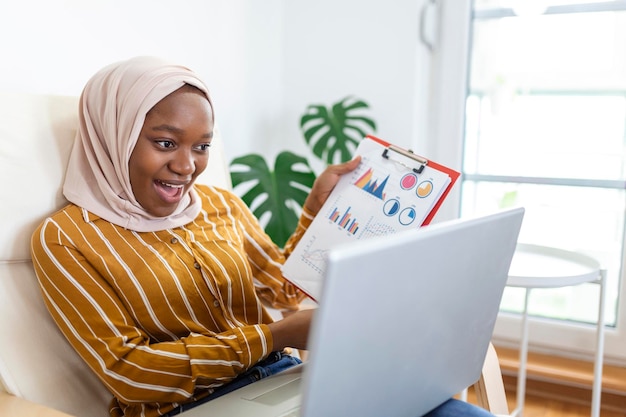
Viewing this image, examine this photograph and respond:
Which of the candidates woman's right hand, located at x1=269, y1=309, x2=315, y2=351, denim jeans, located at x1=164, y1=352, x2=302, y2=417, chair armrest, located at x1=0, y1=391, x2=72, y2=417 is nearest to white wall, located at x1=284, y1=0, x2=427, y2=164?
denim jeans, located at x1=164, y1=352, x2=302, y2=417

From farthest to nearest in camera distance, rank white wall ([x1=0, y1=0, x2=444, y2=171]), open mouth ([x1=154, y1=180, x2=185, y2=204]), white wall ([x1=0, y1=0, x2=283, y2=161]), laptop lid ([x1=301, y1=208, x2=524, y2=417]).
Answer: white wall ([x1=0, y1=0, x2=444, y2=171]), white wall ([x1=0, y1=0, x2=283, y2=161]), open mouth ([x1=154, y1=180, x2=185, y2=204]), laptop lid ([x1=301, y1=208, x2=524, y2=417])

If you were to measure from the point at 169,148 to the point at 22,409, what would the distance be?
0.50 m

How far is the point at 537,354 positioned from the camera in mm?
2357

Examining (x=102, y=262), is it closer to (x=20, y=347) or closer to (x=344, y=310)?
(x=20, y=347)

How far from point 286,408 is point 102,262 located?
0.40 meters

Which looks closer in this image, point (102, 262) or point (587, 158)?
point (102, 262)

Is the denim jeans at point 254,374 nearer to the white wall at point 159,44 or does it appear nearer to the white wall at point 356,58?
the white wall at point 159,44

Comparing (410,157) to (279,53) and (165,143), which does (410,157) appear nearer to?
(165,143)

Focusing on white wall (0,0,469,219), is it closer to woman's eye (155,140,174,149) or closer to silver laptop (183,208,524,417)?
woman's eye (155,140,174,149)

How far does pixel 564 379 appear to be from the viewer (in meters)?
2.21

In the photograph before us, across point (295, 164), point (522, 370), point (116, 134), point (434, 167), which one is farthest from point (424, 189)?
point (295, 164)

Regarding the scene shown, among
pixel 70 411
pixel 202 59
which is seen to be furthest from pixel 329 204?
pixel 202 59

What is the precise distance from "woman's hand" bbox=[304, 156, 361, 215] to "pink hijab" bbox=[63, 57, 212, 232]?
33 centimetres

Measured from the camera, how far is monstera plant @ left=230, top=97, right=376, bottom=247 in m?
1.95
